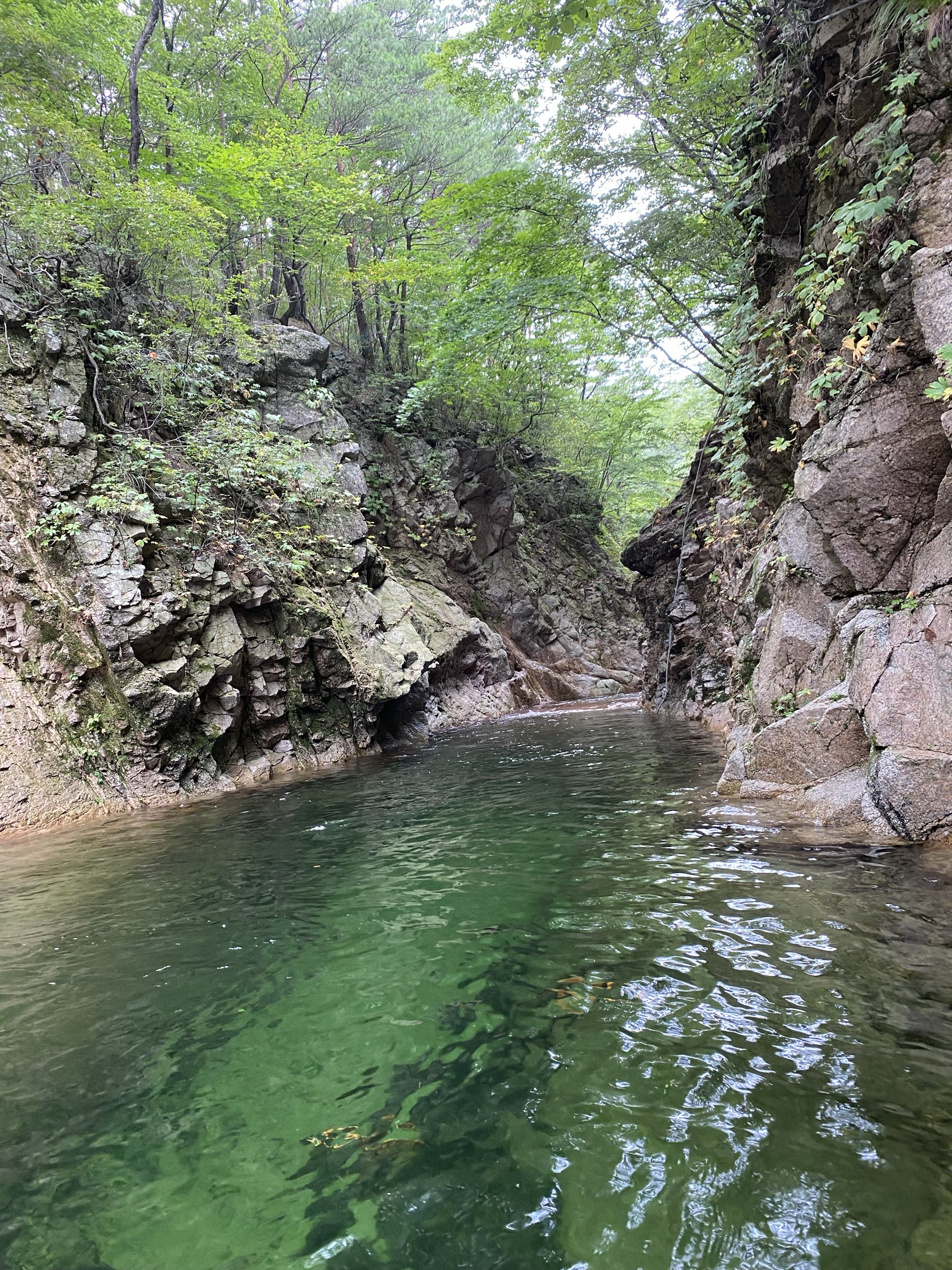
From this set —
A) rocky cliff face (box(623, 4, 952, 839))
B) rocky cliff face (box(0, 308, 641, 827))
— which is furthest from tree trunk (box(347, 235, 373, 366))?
rocky cliff face (box(623, 4, 952, 839))

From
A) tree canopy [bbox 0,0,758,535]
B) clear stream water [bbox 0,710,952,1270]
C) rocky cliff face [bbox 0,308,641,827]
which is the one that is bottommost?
clear stream water [bbox 0,710,952,1270]

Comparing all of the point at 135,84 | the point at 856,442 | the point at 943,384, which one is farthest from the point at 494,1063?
the point at 135,84

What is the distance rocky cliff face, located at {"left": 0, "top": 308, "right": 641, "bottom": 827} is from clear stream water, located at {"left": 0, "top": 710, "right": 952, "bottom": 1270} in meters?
4.28

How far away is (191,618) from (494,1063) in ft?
35.7

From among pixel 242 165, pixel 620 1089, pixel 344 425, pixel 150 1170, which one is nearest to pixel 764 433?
pixel 620 1089

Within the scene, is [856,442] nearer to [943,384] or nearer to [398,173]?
[943,384]

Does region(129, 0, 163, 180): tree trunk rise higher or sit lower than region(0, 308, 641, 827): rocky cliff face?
higher

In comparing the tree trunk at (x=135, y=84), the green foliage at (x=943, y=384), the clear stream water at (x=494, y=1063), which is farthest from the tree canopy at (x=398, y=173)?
the clear stream water at (x=494, y=1063)

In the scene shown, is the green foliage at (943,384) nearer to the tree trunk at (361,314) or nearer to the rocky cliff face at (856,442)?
the rocky cliff face at (856,442)

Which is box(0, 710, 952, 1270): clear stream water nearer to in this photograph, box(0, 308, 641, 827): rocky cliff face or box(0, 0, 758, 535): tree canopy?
box(0, 308, 641, 827): rocky cliff face

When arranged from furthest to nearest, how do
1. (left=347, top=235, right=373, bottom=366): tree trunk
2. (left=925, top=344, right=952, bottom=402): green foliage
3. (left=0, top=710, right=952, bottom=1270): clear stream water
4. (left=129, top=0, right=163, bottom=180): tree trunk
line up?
(left=347, top=235, right=373, bottom=366): tree trunk < (left=129, top=0, right=163, bottom=180): tree trunk < (left=925, top=344, right=952, bottom=402): green foliage < (left=0, top=710, right=952, bottom=1270): clear stream water

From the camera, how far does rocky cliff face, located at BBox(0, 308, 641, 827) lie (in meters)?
10.1

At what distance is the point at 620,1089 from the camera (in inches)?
117

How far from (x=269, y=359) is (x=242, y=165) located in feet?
15.2
